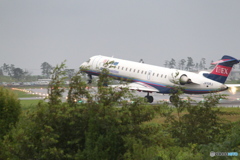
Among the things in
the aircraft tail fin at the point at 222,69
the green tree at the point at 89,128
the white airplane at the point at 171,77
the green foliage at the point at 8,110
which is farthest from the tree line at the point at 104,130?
the aircraft tail fin at the point at 222,69

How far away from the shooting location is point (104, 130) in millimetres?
14023

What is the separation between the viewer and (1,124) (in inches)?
746

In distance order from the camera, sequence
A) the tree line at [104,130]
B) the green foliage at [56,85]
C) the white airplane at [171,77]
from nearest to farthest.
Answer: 1. the tree line at [104,130]
2. the green foliage at [56,85]
3. the white airplane at [171,77]

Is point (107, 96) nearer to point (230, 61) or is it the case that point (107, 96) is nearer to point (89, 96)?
point (89, 96)

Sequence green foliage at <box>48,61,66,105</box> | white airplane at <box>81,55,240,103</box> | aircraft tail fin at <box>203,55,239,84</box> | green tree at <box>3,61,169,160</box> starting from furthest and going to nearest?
1. white airplane at <box>81,55,240,103</box>
2. aircraft tail fin at <box>203,55,239,84</box>
3. green foliage at <box>48,61,66,105</box>
4. green tree at <box>3,61,169,160</box>

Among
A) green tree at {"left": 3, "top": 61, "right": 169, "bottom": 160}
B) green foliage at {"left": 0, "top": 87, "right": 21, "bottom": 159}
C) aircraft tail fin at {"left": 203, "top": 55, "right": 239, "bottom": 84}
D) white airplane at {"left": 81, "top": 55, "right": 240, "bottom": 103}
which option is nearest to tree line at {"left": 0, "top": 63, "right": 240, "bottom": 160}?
green tree at {"left": 3, "top": 61, "right": 169, "bottom": 160}

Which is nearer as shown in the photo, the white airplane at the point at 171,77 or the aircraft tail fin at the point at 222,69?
the aircraft tail fin at the point at 222,69

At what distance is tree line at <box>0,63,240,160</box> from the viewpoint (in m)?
13.5

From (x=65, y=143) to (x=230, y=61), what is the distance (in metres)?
28.5

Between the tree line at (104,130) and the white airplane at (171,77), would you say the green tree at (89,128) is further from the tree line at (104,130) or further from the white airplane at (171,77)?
the white airplane at (171,77)

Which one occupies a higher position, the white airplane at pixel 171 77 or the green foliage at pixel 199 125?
the white airplane at pixel 171 77

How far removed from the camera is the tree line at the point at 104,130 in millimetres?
13477

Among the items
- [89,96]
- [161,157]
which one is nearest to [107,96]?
[89,96]

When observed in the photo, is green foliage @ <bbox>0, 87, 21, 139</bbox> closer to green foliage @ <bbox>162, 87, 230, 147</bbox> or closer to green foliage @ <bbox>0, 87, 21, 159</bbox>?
green foliage @ <bbox>0, 87, 21, 159</bbox>
